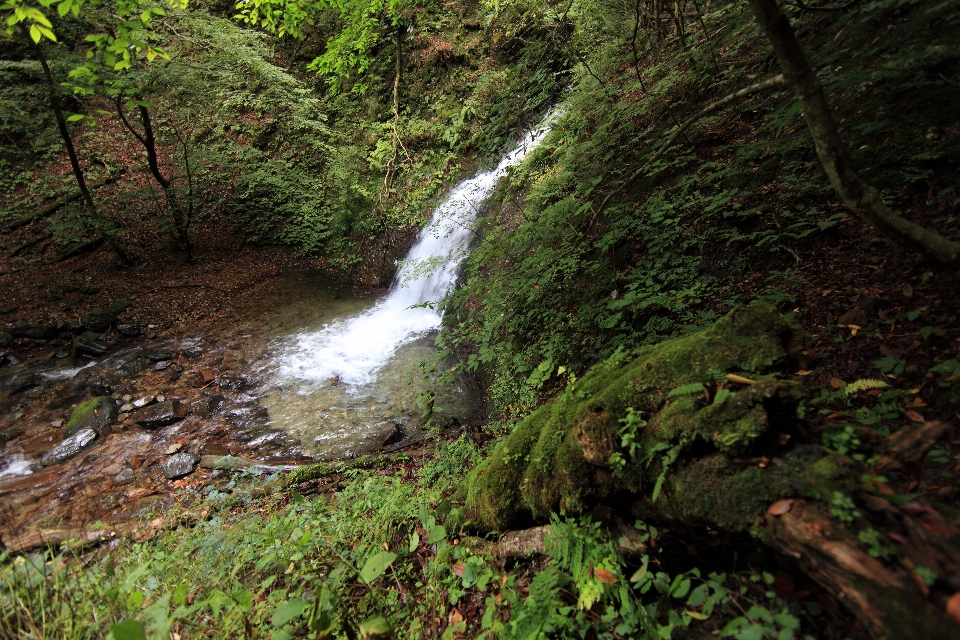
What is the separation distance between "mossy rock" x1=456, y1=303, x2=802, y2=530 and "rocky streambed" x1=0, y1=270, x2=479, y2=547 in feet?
7.86

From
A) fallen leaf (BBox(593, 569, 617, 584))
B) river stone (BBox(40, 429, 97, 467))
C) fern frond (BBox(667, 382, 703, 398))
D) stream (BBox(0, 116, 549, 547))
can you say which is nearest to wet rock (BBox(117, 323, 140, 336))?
stream (BBox(0, 116, 549, 547))

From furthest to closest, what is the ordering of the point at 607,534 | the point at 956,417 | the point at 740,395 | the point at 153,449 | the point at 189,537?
1. the point at 153,449
2. the point at 189,537
3. the point at 607,534
4. the point at 956,417
5. the point at 740,395

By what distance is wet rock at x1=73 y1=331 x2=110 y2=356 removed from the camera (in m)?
7.70

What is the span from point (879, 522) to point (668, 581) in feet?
2.75

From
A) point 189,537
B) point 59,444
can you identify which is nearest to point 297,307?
point 59,444

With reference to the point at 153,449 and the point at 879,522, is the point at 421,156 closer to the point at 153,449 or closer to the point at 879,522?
the point at 153,449

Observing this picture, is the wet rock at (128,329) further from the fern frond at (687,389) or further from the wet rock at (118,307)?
the fern frond at (687,389)

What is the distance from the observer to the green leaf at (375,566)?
5.90ft

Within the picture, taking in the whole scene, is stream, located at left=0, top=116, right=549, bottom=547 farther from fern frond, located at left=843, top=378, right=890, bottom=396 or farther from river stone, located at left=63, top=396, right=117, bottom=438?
fern frond, located at left=843, top=378, right=890, bottom=396

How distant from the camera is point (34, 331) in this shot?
797cm

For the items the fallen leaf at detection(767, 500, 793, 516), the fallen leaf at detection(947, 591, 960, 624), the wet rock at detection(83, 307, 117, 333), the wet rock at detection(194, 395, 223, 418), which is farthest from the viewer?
the wet rock at detection(83, 307, 117, 333)

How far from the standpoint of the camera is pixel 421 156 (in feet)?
34.7

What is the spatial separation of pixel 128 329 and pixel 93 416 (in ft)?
10.1

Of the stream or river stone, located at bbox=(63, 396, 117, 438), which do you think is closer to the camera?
the stream
